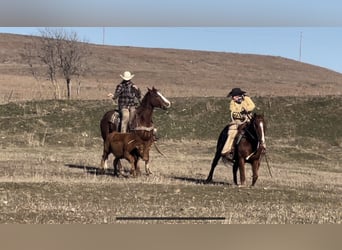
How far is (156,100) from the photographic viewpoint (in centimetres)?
1351

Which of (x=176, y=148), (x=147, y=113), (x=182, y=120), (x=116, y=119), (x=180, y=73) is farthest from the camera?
(x=180, y=73)

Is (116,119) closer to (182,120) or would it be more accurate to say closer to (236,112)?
(236,112)

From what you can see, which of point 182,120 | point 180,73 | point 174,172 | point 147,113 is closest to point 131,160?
point 147,113

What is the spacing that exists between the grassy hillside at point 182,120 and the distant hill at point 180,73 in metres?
14.1

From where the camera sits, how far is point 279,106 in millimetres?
33594

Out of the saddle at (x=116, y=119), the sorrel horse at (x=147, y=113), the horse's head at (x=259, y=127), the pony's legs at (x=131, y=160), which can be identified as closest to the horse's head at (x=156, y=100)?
the sorrel horse at (x=147, y=113)

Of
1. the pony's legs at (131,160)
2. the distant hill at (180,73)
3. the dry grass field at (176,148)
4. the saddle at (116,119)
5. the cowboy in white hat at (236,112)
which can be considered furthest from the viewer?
the distant hill at (180,73)

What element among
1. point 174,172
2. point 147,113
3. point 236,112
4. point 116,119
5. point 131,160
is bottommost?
point 174,172

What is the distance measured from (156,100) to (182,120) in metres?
18.5

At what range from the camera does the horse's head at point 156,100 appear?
13453 millimetres

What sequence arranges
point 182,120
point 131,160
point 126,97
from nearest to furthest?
1. point 131,160
2. point 126,97
3. point 182,120

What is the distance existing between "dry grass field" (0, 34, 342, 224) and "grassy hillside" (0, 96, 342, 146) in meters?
0.06

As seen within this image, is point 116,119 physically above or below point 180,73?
below

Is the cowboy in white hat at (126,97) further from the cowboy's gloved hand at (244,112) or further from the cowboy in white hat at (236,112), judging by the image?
the cowboy's gloved hand at (244,112)
